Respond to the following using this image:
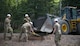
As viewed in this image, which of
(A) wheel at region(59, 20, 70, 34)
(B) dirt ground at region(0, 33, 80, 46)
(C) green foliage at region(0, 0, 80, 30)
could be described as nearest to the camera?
(B) dirt ground at region(0, 33, 80, 46)

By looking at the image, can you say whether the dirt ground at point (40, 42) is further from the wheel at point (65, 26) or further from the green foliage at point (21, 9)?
the green foliage at point (21, 9)

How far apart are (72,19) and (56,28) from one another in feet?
25.8

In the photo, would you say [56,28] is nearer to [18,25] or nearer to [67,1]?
[67,1]

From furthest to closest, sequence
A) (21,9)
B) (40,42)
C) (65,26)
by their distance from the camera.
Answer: (21,9), (65,26), (40,42)

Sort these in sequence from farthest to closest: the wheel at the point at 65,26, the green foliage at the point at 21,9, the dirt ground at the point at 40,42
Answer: the green foliage at the point at 21,9
the wheel at the point at 65,26
the dirt ground at the point at 40,42

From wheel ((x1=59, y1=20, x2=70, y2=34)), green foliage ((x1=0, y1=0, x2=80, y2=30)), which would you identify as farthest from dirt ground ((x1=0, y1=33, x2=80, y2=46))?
green foliage ((x1=0, y1=0, x2=80, y2=30))

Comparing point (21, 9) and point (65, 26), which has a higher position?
point (21, 9)

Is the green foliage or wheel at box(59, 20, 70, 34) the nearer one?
wheel at box(59, 20, 70, 34)

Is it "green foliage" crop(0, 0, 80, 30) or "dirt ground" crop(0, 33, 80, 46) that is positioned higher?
"green foliage" crop(0, 0, 80, 30)

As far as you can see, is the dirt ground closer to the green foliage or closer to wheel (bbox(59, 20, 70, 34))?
wheel (bbox(59, 20, 70, 34))

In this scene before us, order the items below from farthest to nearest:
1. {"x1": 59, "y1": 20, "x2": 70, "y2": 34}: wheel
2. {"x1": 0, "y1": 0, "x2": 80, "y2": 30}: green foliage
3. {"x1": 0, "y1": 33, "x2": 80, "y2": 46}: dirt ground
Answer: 1. {"x1": 0, "y1": 0, "x2": 80, "y2": 30}: green foliage
2. {"x1": 59, "y1": 20, "x2": 70, "y2": 34}: wheel
3. {"x1": 0, "y1": 33, "x2": 80, "y2": 46}: dirt ground

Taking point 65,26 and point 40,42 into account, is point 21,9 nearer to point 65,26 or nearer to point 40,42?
point 65,26

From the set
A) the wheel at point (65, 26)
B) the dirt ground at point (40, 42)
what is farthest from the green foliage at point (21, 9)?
the dirt ground at point (40, 42)

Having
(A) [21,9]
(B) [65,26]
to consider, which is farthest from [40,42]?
(A) [21,9]
